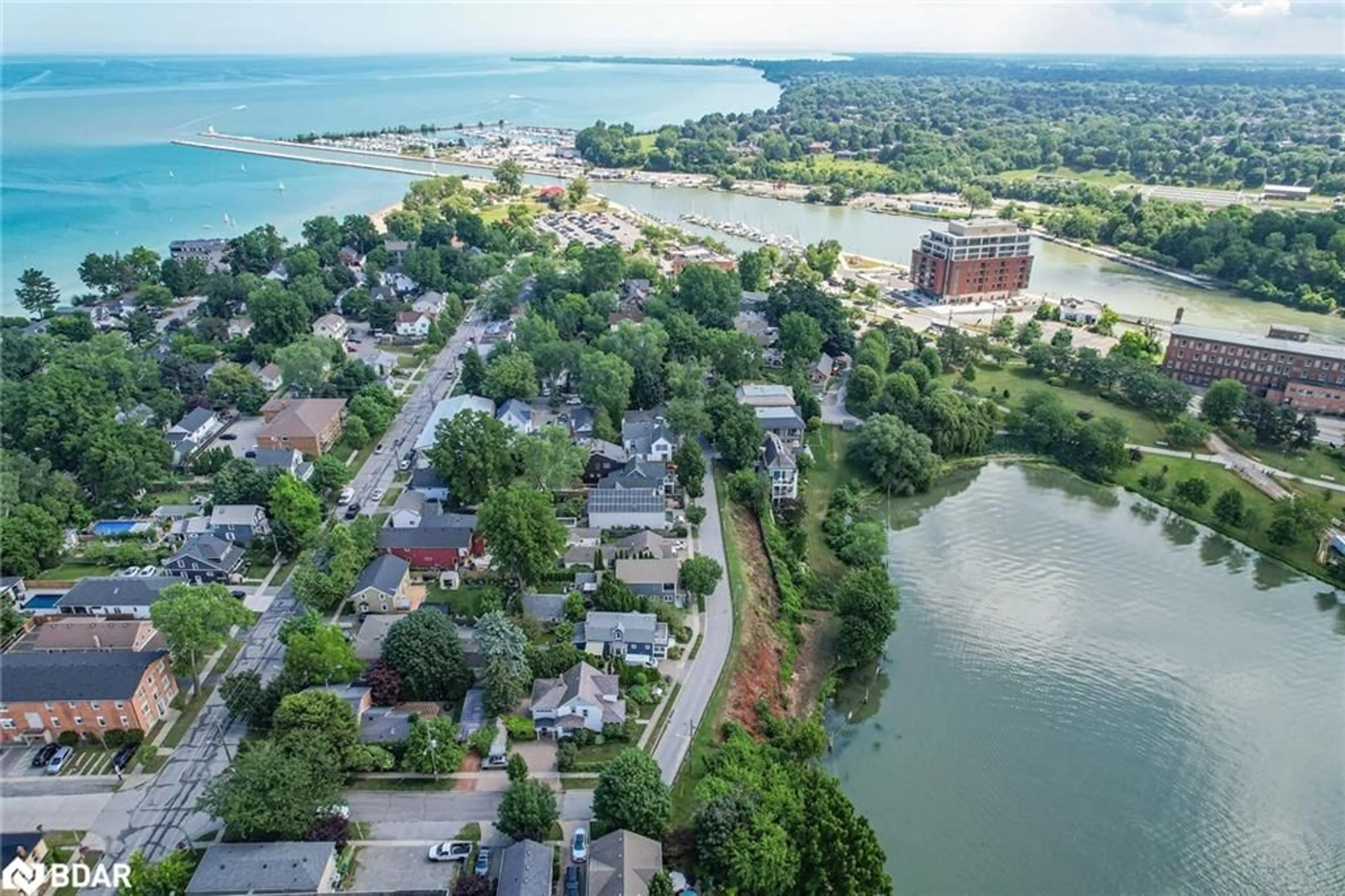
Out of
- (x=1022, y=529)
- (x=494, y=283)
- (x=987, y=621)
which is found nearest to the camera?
(x=987, y=621)

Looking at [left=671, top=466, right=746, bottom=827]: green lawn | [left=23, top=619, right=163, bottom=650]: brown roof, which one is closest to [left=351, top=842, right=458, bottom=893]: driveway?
[left=671, top=466, right=746, bottom=827]: green lawn

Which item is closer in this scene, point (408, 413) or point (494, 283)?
point (408, 413)

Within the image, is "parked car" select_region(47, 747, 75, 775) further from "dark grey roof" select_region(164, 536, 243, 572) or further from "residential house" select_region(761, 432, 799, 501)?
"residential house" select_region(761, 432, 799, 501)

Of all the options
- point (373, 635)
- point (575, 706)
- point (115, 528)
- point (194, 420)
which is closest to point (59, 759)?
point (373, 635)

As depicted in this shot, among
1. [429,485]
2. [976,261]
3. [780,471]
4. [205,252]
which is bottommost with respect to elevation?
[429,485]

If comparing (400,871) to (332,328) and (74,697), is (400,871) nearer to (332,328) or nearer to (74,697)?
(74,697)

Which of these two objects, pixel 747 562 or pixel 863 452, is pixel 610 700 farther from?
pixel 863 452

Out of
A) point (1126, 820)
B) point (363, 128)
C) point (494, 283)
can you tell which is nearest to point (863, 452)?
point (1126, 820)
